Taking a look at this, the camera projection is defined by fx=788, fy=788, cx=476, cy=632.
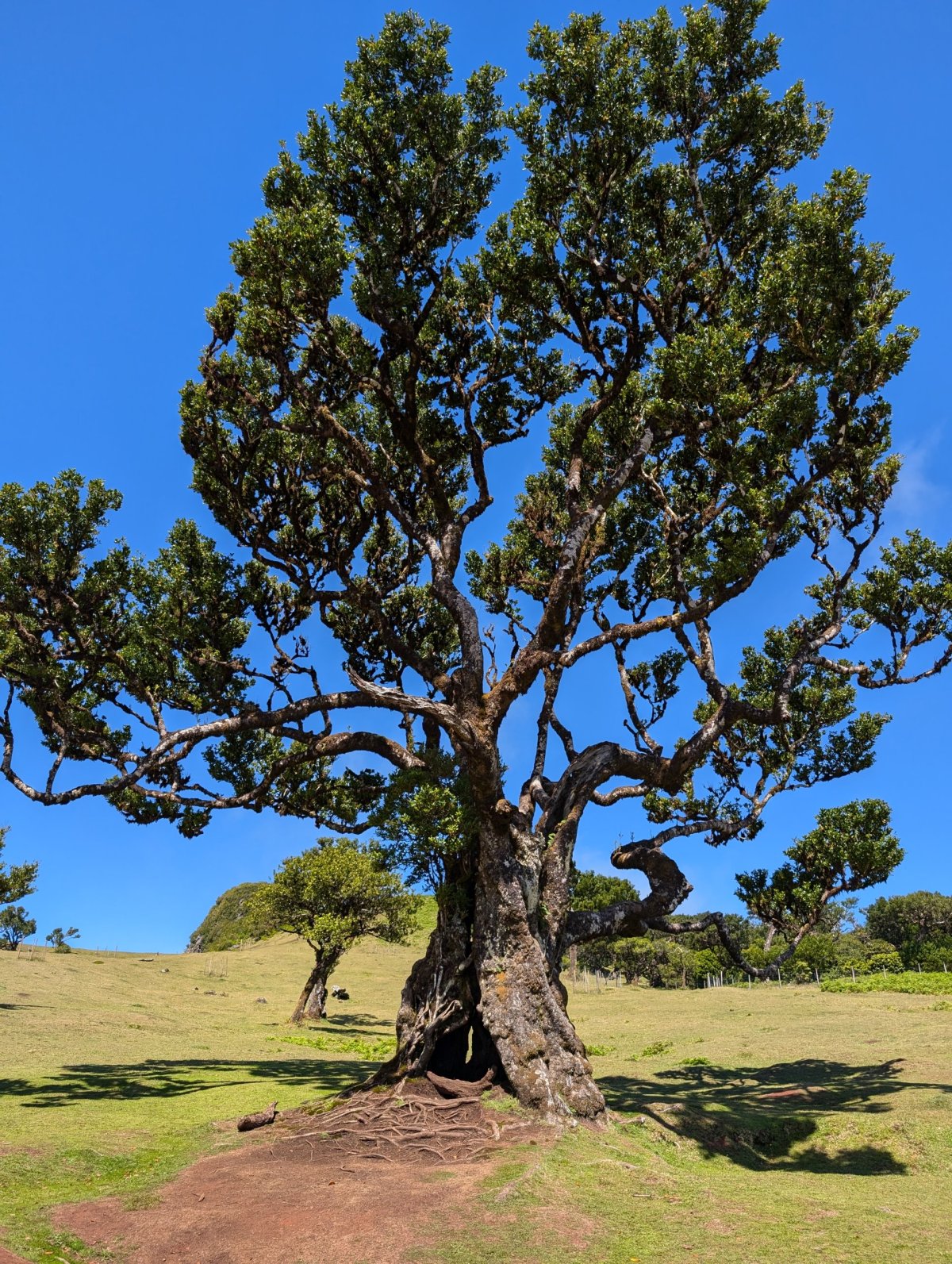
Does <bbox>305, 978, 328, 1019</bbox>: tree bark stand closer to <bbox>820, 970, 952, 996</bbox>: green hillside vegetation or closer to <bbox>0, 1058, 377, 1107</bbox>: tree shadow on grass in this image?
<bbox>0, 1058, 377, 1107</bbox>: tree shadow on grass

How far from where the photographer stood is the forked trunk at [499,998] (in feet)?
50.1

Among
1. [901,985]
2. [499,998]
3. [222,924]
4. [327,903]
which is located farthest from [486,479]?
[222,924]

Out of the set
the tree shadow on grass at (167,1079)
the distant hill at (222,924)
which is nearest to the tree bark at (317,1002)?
the tree shadow on grass at (167,1079)

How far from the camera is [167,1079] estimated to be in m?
21.2

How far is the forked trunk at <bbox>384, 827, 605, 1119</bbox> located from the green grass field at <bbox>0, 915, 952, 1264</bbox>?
139 centimetres

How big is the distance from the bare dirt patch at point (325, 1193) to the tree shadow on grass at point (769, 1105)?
162 inches

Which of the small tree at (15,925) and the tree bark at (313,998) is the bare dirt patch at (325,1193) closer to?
the tree bark at (313,998)

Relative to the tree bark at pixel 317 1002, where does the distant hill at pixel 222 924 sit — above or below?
above

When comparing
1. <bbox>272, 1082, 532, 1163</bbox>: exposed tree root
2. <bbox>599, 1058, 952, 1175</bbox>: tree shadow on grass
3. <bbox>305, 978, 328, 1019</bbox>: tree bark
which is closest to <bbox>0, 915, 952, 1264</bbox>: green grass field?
<bbox>599, 1058, 952, 1175</bbox>: tree shadow on grass

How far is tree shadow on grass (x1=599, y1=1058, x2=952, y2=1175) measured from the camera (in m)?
14.9

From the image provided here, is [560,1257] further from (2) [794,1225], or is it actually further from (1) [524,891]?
(1) [524,891]

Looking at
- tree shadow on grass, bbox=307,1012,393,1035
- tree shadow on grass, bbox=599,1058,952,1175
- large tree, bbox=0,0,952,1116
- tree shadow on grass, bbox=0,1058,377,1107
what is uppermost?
large tree, bbox=0,0,952,1116

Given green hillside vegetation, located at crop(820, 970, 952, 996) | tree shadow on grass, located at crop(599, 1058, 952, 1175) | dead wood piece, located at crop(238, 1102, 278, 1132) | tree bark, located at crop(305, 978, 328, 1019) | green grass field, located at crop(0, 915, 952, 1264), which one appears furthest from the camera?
green hillside vegetation, located at crop(820, 970, 952, 996)

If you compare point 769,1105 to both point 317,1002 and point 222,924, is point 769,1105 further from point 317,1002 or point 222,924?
point 222,924
